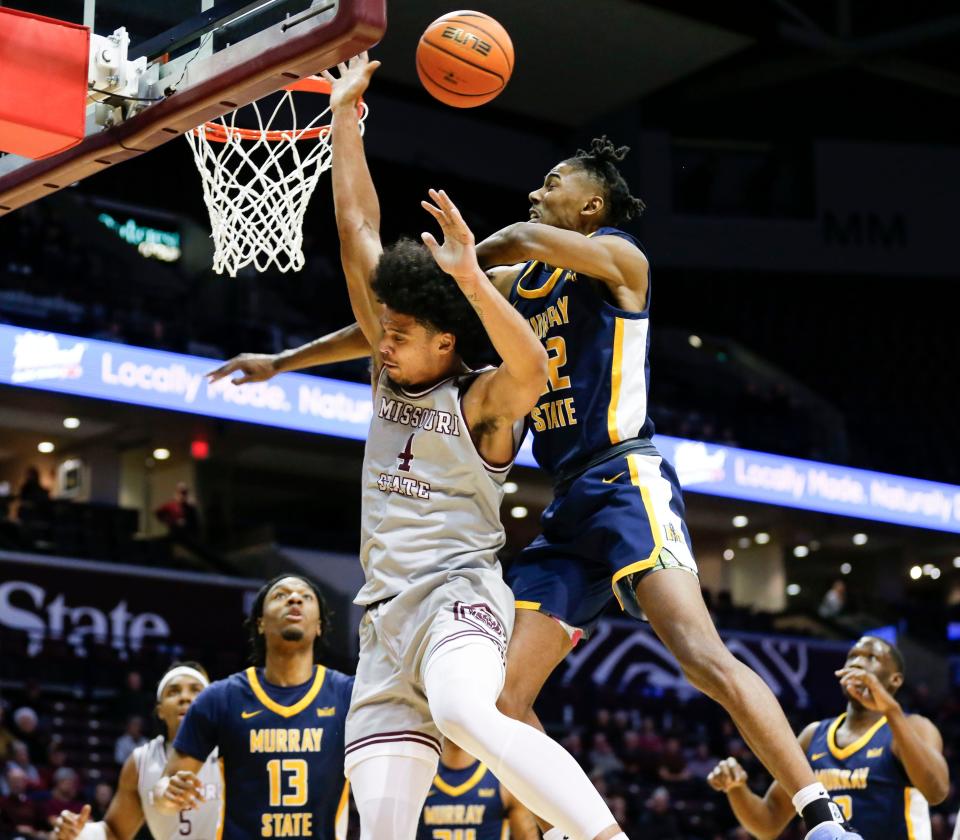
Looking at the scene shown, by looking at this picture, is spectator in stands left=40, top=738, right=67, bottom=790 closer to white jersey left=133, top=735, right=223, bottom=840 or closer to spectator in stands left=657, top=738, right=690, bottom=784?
white jersey left=133, top=735, right=223, bottom=840

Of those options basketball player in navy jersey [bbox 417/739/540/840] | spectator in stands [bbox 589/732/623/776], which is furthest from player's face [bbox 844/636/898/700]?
spectator in stands [bbox 589/732/623/776]

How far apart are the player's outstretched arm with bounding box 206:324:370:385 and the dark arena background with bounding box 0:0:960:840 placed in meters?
6.94

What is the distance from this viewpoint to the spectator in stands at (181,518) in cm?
1877

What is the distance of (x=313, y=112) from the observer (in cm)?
588

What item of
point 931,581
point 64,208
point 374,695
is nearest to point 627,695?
point 64,208

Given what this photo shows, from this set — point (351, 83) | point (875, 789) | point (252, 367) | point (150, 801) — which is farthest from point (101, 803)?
point (351, 83)

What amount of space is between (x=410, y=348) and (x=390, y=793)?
1.19m

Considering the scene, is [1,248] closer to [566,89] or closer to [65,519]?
[65,519]

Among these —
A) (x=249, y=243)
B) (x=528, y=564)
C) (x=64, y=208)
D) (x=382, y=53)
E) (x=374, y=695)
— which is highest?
(x=382, y=53)

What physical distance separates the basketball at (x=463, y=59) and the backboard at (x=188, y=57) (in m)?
0.35

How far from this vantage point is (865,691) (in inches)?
267

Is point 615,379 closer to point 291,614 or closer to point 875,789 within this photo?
point 291,614

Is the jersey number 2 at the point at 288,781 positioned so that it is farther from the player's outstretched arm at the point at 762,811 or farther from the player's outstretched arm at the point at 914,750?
the player's outstretched arm at the point at 914,750

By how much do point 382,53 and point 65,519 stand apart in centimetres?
742
